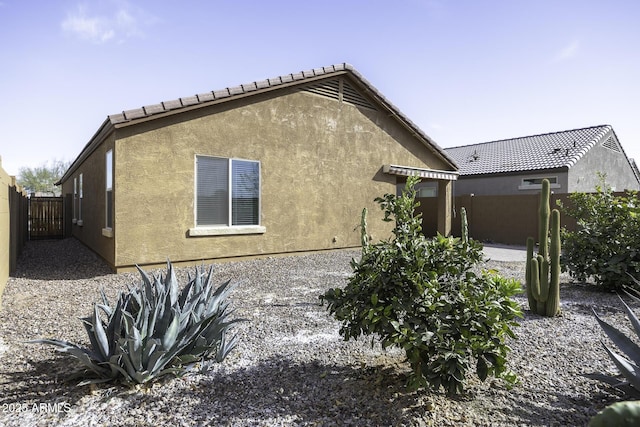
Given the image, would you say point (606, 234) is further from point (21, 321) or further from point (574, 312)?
point (21, 321)

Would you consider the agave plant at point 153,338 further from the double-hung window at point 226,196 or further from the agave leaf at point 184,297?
the double-hung window at point 226,196

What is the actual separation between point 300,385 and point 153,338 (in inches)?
53.8

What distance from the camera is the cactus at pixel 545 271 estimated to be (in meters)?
5.18

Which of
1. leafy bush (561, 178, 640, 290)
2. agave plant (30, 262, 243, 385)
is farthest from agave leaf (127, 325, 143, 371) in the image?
leafy bush (561, 178, 640, 290)

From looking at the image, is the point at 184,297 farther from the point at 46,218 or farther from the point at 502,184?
the point at 502,184

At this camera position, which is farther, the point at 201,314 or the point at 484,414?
the point at 201,314

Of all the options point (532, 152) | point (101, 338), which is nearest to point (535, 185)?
point (532, 152)

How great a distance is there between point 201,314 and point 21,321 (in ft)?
10.3

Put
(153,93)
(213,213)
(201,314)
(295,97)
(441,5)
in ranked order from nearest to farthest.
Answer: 1. (201,314)
2. (441,5)
3. (213,213)
4. (295,97)
5. (153,93)

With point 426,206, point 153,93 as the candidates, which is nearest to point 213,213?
point 153,93

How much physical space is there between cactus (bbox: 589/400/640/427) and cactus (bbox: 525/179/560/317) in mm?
4758

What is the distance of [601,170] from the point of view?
1964 centimetres

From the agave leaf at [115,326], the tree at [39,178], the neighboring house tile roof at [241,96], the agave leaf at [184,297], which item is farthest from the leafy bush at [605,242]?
the tree at [39,178]

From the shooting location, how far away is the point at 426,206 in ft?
61.7
